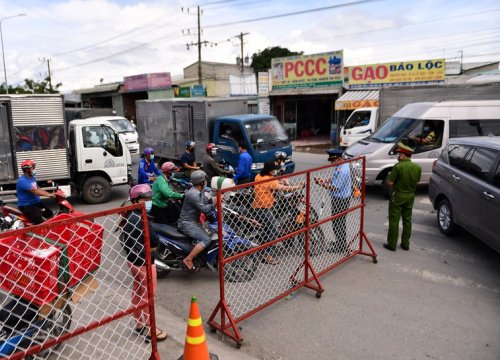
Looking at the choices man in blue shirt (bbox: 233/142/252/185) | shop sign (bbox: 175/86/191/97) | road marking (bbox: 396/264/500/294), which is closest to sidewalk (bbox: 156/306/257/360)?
road marking (bbox: 396/264/500/294)

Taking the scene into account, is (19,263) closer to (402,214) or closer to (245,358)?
(245,358)

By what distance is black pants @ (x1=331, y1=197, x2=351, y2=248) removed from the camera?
19.6 ft

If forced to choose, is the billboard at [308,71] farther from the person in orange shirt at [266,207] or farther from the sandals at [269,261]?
the person in orange shirt at [266,207]

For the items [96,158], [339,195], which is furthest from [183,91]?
[339,195]

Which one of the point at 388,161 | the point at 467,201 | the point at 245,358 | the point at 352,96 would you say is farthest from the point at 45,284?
the point at 352,96

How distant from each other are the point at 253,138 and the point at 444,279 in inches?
254

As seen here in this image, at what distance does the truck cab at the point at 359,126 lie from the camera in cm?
1752

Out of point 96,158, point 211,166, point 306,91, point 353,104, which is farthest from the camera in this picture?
point 306,91

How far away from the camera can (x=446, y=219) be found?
7242mm

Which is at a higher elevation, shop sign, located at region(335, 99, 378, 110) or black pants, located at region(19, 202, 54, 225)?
shop sign, located at region(335, 99, 378, 110)

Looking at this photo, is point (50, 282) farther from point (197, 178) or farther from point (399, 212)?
point (399, 212)

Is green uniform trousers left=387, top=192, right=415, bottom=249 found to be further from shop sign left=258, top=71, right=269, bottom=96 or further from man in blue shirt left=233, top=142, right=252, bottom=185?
shop sign left=258, top=71, right=269, bottom=96

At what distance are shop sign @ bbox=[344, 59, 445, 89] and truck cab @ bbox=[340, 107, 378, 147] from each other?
4.46m

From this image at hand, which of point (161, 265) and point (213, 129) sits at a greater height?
point (213, 129)
